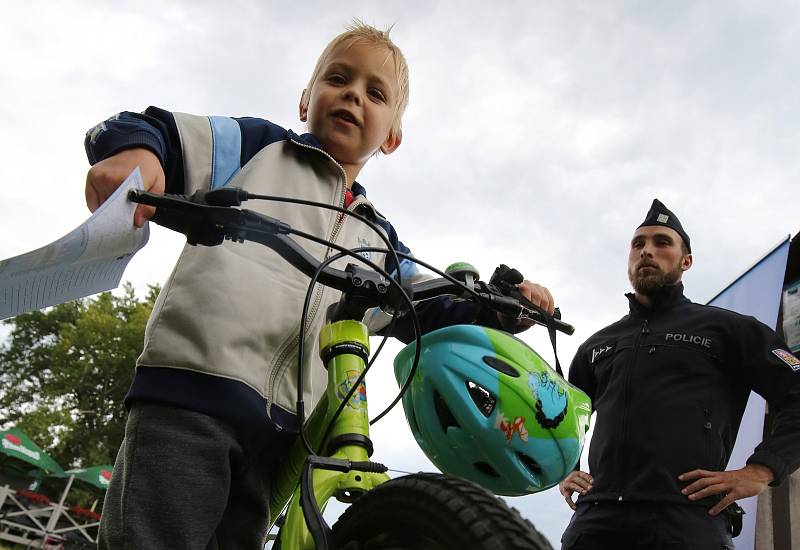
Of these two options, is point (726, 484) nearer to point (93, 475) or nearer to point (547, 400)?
point (547, 400)

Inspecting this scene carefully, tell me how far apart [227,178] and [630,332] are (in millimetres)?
2463

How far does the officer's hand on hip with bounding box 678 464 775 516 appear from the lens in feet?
8.59

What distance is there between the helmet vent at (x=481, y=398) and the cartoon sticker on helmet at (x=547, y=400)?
0.28 feet

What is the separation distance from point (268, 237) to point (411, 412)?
510 mm

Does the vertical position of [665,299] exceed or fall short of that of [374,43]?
it exceeds it

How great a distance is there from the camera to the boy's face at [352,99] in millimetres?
1860

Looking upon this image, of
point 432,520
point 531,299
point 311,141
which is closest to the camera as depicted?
point 432,520

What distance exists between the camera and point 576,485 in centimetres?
306

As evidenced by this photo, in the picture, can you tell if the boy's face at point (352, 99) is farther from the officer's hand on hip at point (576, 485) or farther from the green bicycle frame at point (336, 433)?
the officer's hand on hip at point (576, 485)

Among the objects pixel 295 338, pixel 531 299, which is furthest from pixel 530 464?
pixel 295 338

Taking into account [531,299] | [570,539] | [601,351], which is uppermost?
[601,351]

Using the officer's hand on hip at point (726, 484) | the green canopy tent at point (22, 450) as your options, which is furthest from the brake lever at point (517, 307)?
the green canopy tent at point (22, 450)

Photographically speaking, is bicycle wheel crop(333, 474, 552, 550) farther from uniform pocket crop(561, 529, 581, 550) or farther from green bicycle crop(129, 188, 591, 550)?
uniform pocket crop(561, 529, 581, 550)

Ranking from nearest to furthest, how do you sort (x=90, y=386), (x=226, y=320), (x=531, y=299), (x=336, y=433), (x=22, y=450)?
(x=336, y=433), (x=226, y=320), (x=531, y=299), (x=22, y=450), (x=90, y=386)
